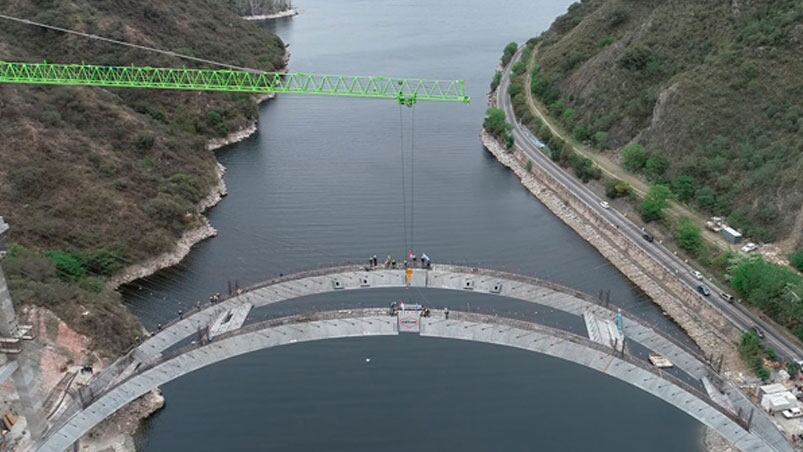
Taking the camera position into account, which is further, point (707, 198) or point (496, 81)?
point (496, 81)

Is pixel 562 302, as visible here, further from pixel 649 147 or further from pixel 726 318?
pixel 649 147

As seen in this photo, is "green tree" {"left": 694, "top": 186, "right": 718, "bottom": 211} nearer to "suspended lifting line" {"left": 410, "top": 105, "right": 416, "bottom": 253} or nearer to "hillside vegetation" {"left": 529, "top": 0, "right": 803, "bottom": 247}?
"hillside vegetation" {"left": 529, "top": 0, "right": 803, "bottom": 247}

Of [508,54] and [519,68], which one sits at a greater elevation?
[508,54]

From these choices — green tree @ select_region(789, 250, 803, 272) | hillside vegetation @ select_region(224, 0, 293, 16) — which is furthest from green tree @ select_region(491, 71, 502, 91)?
hillside vegetation @ select_region(224, 0, 293, 16)

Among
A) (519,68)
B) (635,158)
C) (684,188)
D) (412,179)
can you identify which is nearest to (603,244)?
(684,188)

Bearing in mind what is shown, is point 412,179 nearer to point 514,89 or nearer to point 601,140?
point 601,140

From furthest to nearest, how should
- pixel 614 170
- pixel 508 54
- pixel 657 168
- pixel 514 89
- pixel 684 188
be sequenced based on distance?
pixel 508 54
pixel 514 89
pixel 614 170
pixel 657 168
pixel 684 188

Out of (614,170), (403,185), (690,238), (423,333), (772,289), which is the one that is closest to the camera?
(423,333)
